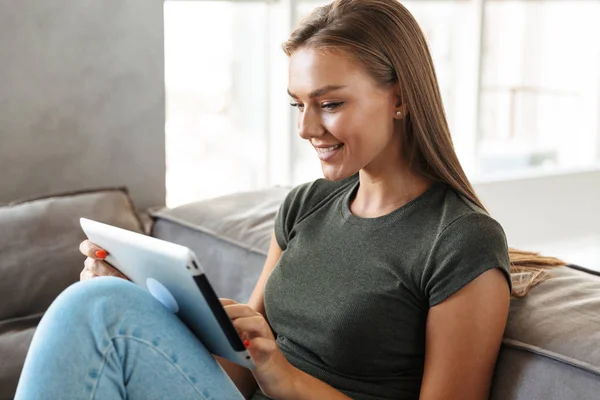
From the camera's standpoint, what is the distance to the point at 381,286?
4.37 feet

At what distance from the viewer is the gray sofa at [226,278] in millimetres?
1250

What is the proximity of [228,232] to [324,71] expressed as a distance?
2.42ft

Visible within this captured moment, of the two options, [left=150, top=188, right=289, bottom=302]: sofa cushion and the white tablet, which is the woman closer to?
the white tablet

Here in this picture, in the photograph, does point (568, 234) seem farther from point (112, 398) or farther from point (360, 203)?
point (112, 398)

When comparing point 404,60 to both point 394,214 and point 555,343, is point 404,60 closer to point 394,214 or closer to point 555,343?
point 394,214

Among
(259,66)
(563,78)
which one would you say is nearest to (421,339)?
(259,66)

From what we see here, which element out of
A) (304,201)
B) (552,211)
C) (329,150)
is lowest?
(552,211)

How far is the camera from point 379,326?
4.34 ft

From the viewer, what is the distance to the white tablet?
103cm

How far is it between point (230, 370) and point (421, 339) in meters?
0.38

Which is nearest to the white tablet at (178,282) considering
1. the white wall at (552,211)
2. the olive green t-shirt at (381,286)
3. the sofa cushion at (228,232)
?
the olive green t-shirt at (381,286)

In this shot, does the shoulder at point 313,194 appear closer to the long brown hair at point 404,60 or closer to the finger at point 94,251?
the long brown hair at point 404,60

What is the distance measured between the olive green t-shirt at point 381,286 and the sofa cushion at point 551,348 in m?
0.13

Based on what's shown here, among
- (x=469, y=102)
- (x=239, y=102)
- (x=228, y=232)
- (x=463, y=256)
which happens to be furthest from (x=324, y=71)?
(x=469, y=102)
